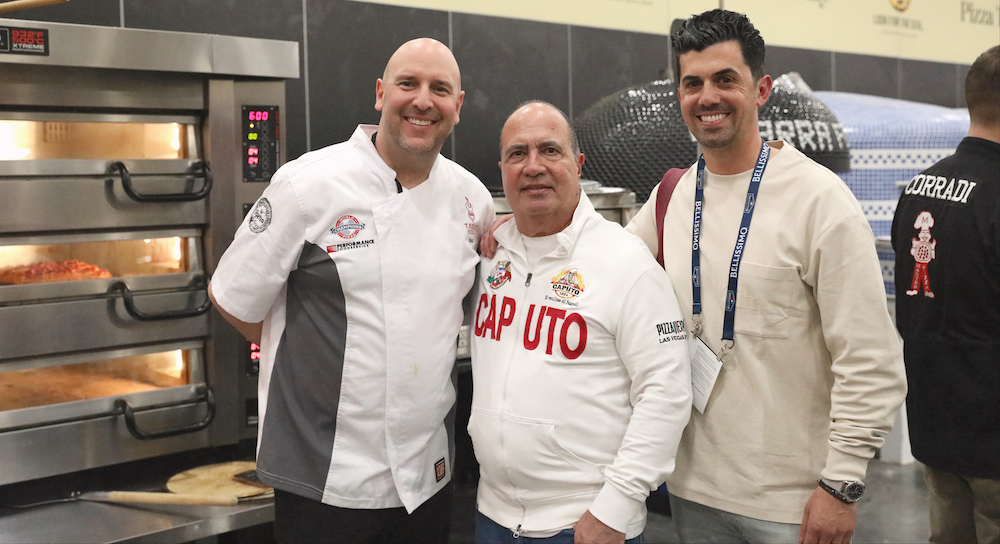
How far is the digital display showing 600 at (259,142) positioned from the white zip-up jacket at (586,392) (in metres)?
1.05

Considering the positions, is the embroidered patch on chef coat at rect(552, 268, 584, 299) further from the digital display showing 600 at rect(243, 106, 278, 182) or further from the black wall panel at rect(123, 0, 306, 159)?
the black wall panel at rect(123, 0, 306, 159)

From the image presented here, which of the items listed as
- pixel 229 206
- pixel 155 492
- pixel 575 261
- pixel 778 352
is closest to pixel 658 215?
pixel 575 261

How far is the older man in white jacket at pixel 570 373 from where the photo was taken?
5.74 ft

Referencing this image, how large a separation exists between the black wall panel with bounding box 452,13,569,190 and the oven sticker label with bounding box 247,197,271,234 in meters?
1.83

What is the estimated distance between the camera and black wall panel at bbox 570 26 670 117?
4195mm

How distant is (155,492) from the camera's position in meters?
2.40

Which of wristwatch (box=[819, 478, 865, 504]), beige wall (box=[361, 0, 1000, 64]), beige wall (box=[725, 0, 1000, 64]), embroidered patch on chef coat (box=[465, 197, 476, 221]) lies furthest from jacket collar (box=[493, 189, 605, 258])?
beige wall (box=[725, 0, 1000, 64])

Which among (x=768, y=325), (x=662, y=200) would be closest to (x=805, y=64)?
(x=662, y=200)

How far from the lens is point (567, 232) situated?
73.7 inches

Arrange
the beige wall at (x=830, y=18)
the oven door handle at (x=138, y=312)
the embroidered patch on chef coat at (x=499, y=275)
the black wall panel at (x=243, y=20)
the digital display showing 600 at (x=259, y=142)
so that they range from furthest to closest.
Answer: the beige wall at (x=830, y=18), the black wall panel at (x=243, y=20), the digital display showing 600 at (x=259, y=142), the oven door handle at (x=138, y=312), the embroidered patch on chef coat at (x=499, y=275)

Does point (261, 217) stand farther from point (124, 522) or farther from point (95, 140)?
point (124, 522)

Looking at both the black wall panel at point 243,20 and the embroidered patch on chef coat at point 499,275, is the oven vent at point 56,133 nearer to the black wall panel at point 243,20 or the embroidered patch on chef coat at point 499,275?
the black wall panel at point 243,20

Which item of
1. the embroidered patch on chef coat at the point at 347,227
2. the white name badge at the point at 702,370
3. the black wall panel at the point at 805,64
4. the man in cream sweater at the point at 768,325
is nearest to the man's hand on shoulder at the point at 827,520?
the man in cream sweater at the point at 768,325

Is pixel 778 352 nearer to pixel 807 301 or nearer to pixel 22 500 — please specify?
pixel 807 301
